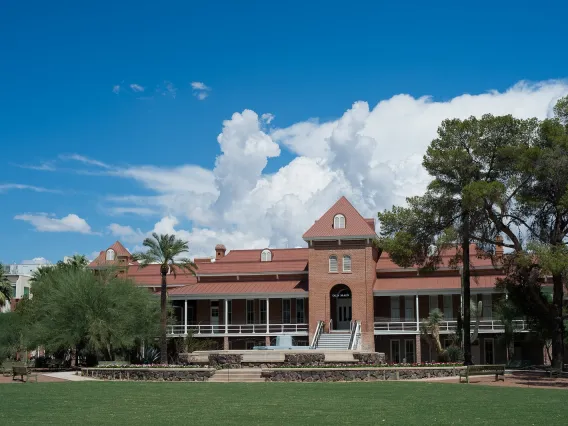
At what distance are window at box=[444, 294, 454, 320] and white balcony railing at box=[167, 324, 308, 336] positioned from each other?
10.1 meters

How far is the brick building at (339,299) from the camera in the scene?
1909 inches

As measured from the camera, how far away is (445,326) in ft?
158

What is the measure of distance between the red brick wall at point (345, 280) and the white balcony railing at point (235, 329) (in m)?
2.42

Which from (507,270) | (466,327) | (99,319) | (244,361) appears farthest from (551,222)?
(99,319)

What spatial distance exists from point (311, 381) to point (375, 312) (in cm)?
2199

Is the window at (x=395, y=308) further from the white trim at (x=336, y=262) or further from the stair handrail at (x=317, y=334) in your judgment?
the stair handrail at (x=317, y=334)

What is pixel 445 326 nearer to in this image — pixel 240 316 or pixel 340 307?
pixel 340 307

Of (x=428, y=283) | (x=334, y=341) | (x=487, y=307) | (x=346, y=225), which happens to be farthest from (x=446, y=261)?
(x=334, y=341)

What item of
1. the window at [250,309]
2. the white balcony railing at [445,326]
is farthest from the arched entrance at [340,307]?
the window at [250,309]

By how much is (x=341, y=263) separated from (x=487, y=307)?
34.6ft

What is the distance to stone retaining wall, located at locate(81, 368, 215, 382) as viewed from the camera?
3288 centimetres

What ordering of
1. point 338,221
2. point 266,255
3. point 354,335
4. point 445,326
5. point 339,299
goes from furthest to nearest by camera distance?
1. point 266,255
2. point 339,299
3. point 338,221
4. point 445,326
5. point 354,335

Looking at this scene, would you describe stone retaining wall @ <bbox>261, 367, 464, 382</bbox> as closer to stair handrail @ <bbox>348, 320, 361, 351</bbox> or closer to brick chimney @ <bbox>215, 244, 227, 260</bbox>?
stair handrail @ <bbox>348, 320, 361, 351</bbox>

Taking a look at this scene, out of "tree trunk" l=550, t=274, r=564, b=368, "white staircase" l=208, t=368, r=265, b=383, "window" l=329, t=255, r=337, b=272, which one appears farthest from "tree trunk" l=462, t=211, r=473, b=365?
"window" l=329, t=255, r=337, b=272
